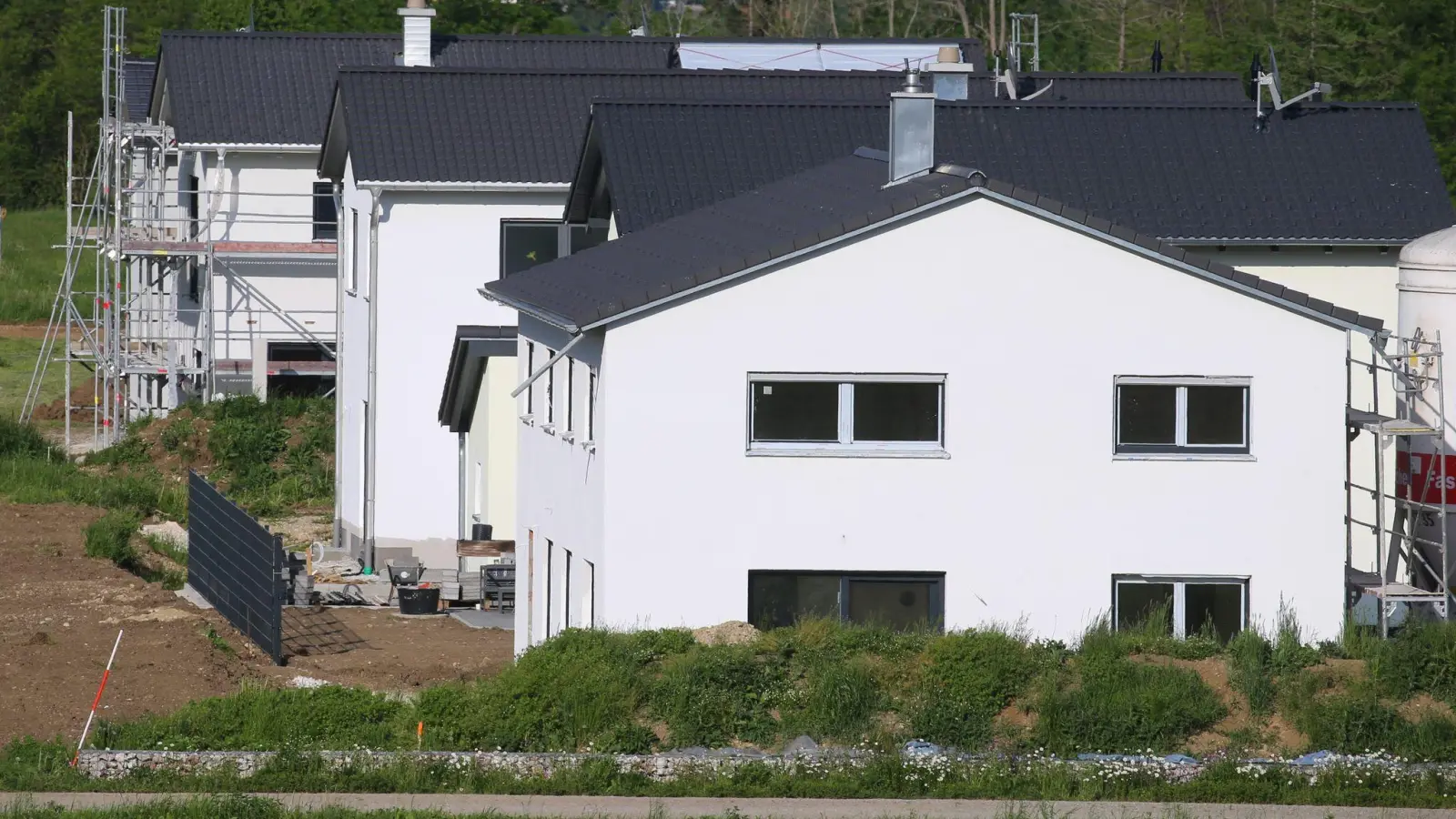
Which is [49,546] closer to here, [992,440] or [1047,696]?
[992,440]

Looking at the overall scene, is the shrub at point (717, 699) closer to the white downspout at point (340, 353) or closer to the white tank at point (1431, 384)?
the white tank at point (1431, 384)

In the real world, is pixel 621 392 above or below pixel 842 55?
below

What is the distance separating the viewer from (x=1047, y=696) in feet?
58.9

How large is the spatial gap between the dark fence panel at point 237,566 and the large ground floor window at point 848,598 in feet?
23.8

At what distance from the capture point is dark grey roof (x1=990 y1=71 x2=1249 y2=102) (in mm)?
36250

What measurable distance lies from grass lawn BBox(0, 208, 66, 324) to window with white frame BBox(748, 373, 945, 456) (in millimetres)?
51230

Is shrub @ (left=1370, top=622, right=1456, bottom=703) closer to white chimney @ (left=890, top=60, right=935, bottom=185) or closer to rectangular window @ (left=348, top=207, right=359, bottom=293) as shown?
white chimney @ (left=890, top=60, right=935, bottom=185)

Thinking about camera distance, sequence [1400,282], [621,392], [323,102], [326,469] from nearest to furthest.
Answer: [621,392] → [1400,282] → [326,469] → [323,102]

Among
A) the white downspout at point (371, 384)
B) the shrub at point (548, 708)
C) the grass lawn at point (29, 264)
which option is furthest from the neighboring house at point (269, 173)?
the shrub at point (548, 708)

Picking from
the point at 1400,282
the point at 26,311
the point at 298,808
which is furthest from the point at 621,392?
the point at 26,311

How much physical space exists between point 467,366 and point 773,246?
11191 mm

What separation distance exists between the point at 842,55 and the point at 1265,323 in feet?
71.1

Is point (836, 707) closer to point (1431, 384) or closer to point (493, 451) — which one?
point (1431, 384)

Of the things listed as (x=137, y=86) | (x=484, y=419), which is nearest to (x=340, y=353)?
(x=484, y=419)
